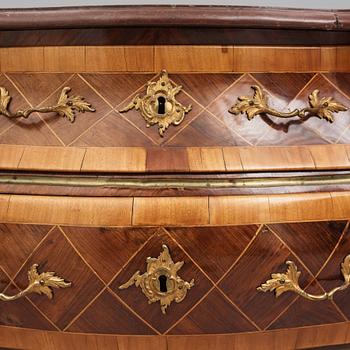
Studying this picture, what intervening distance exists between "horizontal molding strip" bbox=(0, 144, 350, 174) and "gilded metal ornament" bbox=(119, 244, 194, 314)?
12 cm

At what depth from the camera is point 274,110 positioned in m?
0.83

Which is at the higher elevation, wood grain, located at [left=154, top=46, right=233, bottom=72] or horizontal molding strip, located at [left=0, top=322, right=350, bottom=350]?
wood grain, located at [left=154, top=46, right=233, bottom=72]

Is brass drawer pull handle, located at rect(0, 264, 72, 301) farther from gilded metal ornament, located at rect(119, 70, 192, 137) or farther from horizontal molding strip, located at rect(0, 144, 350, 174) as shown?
gilded metal ornament, located at rect(119, 70, 192, 137)

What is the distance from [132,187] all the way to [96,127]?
11 cm

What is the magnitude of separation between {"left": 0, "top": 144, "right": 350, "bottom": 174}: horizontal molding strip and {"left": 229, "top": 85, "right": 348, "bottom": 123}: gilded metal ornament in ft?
0.17

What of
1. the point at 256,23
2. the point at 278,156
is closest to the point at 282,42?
the point at 256,23

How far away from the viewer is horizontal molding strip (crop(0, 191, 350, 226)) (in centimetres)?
79

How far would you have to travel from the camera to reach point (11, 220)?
2.65ft

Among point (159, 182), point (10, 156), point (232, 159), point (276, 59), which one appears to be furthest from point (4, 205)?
point (276, 59)

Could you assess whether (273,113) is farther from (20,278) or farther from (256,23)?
(20,278)

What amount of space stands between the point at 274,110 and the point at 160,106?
0.54ft

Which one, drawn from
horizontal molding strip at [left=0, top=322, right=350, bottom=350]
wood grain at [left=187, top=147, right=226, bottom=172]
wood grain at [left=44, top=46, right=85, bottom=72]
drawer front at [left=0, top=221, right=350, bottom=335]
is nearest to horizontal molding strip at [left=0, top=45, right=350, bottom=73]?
wood grain at [left=44, top=46, right=85, bottom=72]

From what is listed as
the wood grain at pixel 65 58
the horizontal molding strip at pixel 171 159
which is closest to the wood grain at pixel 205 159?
the horizontal molding strip at pixel 171 159

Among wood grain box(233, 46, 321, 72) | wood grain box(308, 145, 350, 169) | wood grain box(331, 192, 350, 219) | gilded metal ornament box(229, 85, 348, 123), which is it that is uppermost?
wood grain box(233, 46, 321, 72)
